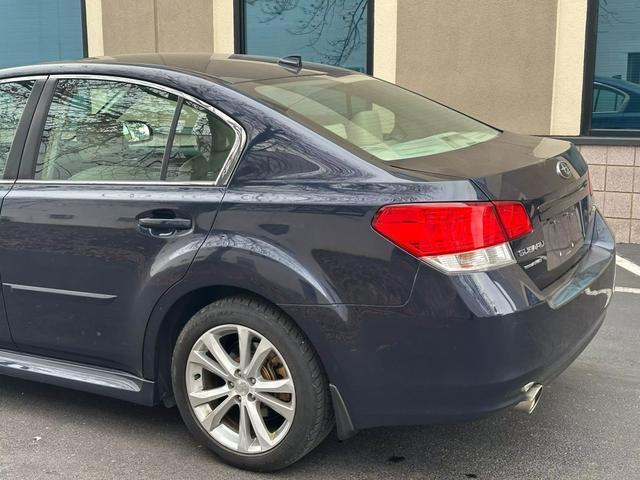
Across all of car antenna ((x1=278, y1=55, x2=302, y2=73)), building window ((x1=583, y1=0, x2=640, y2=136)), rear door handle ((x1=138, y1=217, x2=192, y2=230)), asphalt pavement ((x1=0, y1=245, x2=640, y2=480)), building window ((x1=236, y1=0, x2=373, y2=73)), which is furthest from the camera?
building window ((x1=236, y1=0, x2=373, y2=73))

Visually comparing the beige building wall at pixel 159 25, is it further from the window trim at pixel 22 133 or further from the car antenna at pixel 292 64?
the window trim at pixel 22 133

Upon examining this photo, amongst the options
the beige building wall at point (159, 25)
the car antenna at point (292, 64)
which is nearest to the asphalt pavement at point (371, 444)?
the car antenna at point (292, 64)

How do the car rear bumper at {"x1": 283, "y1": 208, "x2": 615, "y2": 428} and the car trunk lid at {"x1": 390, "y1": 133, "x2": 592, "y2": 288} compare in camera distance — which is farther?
the car trunk lid at {"x1": 390, "y1": 133, "x2": 592, "y2": 288}

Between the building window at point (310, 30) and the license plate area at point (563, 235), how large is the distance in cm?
524

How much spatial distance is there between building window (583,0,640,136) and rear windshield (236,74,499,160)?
3974mm

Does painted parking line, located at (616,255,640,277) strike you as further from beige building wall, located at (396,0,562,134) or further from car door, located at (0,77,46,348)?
car door, located at (0,77,46,348)

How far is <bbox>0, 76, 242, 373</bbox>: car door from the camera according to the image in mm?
2928

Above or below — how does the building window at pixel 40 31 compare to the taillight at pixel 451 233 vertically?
above

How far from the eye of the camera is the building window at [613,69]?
707 centimetres

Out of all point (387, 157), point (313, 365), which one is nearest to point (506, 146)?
point (387, 157)

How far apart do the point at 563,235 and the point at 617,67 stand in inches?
193

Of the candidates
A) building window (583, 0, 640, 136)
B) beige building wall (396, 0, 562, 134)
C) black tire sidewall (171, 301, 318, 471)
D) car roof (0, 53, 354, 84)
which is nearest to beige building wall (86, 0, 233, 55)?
beige building wall (396, 0, 562, 134)

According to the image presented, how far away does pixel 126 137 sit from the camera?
319 centimetres

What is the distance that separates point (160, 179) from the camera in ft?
9.94
